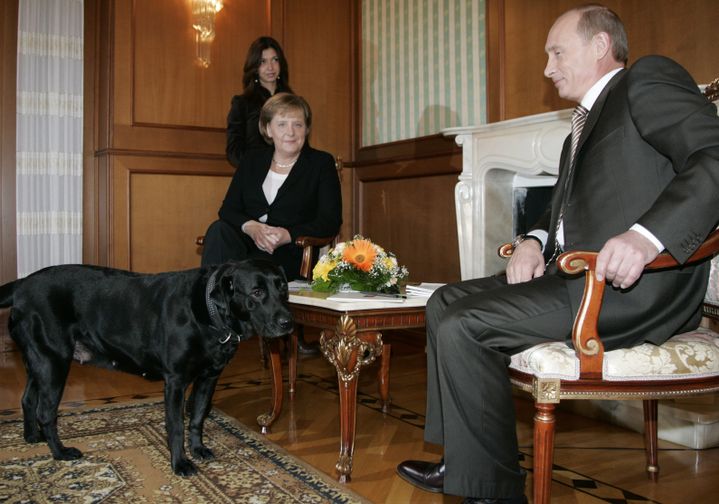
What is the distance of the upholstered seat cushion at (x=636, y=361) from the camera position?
1.72 m

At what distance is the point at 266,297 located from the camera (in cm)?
213

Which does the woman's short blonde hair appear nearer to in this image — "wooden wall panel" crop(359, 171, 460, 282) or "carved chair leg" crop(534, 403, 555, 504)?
"wooden wall panel" crop(359, 171, 460, 282)

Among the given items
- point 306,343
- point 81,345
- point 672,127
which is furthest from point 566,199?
point 306,343

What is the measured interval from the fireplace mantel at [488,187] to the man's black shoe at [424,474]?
1.91 m

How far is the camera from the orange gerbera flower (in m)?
2.65

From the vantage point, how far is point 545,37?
3.97 m

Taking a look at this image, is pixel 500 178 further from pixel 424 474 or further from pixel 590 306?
pixel 590 306

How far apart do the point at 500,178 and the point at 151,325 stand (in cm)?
231

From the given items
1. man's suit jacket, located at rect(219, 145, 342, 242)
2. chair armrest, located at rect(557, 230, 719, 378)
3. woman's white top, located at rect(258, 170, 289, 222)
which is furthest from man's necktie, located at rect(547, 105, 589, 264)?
woman's white top, located at rect(258, 170, 289, 222)

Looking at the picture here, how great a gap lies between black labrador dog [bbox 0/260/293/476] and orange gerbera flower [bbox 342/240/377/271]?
0.50 metres

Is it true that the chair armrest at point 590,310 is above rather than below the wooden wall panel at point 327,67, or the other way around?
below

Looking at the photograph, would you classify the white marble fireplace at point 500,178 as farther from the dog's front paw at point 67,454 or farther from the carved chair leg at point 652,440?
the dog's front paw at point 67,454

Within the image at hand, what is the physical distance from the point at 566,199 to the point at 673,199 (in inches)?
15.2

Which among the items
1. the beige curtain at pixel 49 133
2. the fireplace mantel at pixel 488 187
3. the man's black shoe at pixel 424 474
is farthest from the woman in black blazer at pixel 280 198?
the beige curtain at pixel 49 133
